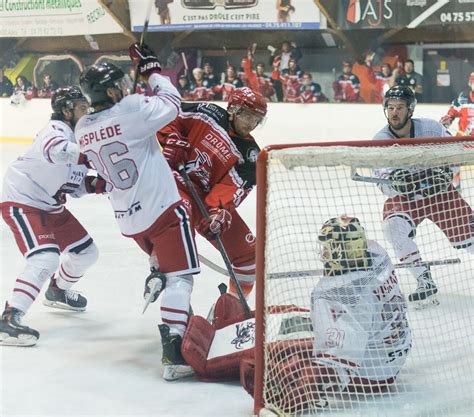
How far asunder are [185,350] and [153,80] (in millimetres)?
906

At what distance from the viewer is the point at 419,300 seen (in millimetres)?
3227

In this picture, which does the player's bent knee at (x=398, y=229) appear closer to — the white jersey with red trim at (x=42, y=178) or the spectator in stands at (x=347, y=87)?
the white jersey with red trim at (x=42, y=178)

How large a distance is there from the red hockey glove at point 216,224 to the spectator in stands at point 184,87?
6.41 metres

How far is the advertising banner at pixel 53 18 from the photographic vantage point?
10133 millimetres

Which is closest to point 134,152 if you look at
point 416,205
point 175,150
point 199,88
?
point 175,150

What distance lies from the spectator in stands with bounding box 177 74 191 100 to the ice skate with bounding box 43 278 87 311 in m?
6.00

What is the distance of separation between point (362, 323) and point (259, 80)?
6.89 metres

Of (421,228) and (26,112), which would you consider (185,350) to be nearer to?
(421,228)

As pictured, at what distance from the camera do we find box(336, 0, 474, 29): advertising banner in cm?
817

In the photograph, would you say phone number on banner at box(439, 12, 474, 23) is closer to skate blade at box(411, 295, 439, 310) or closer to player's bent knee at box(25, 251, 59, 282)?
skate blade at box(411, 295, 439, 310)

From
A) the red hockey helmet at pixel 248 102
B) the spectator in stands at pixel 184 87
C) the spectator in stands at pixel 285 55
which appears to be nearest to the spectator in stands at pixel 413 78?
the spectator in stands at pixel 285 55

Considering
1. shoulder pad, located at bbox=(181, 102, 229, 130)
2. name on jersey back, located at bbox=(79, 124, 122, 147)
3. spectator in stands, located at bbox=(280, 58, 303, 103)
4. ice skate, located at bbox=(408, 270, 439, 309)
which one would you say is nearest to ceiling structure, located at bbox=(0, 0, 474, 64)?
spectator in stands, located at bbox=(280, 58, 303, 103)

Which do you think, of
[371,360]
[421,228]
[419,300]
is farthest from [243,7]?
[371,360]

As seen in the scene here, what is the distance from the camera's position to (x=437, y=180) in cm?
329
